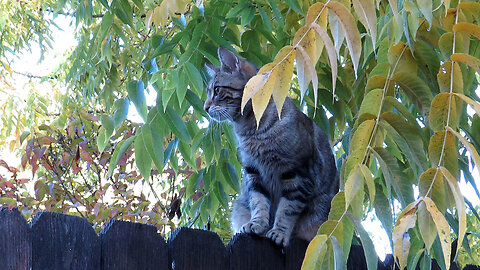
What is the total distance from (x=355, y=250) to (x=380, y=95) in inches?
40.4

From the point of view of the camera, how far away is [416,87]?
1469 millimetres

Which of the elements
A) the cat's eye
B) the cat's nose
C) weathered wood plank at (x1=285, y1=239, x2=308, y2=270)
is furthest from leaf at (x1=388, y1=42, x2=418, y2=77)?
the cat's eye

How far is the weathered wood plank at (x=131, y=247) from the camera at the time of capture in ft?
5.21

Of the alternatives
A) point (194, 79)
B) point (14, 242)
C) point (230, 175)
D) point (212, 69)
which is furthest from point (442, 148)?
point (212, 69)

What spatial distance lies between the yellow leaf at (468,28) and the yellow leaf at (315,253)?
572 mm

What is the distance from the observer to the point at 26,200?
3162mm

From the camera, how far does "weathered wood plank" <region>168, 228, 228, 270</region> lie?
5.74 feet

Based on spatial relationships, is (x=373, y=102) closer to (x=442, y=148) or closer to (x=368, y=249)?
(x=442, y=148)

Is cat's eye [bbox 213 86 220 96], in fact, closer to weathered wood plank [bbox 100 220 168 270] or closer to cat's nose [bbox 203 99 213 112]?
cat's nose [bbox 203 99 213 112]

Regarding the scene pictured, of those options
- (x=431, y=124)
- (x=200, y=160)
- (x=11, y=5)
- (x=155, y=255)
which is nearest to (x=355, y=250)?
(x=155, y=255)

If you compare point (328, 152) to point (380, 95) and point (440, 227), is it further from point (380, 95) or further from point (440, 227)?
point (440, 227)

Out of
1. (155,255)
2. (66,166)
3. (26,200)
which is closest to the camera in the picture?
(155,255)

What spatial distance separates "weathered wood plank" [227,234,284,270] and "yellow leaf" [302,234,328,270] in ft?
2.36

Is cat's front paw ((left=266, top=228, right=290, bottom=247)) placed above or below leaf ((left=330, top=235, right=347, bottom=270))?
above
